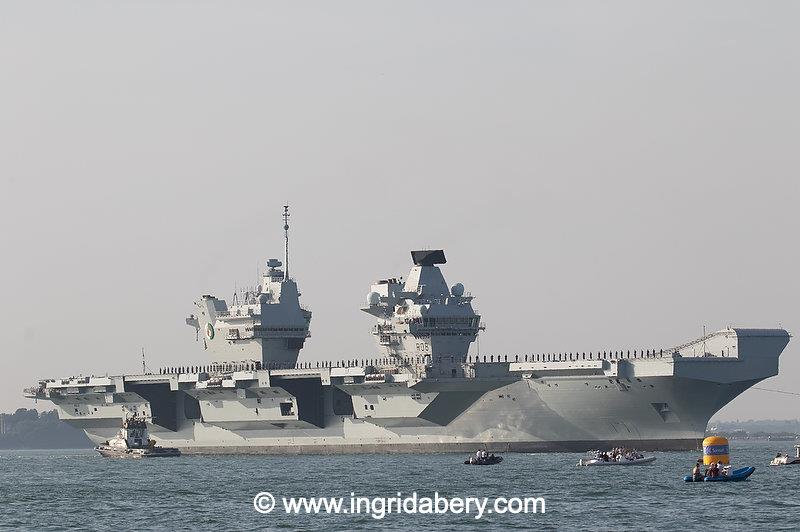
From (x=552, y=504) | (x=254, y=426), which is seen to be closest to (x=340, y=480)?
(x=552, y=504)

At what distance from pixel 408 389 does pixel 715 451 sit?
1045 inches

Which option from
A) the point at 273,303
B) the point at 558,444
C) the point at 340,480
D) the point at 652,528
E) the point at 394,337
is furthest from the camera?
the point at 273,303

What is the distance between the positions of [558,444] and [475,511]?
32.3 m

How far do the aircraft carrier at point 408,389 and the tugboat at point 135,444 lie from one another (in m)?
1.26

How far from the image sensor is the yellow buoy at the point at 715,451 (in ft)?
213

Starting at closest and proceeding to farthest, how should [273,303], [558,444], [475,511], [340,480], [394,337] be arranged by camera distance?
[475,511], [340,480], [558,444], [394,337], [273,303]

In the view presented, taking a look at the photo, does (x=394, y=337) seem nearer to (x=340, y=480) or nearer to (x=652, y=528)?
(x=340, y=480)

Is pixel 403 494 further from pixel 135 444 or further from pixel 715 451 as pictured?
pixel 135 444

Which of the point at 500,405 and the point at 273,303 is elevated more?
the point at 273,303

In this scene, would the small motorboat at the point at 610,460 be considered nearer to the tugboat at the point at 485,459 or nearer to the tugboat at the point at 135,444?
the tugboat at the point at 485,459

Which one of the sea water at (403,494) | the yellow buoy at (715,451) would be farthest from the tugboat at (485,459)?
the yellow buoy at (715,451)

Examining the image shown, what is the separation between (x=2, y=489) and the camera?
7369 cm

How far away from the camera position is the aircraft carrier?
271 feet

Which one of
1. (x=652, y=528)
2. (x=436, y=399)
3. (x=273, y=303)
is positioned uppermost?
(x=273, y=303)
